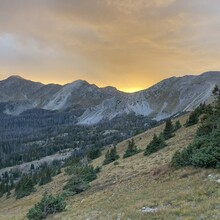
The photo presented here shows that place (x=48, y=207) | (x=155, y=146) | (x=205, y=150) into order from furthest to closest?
(x=155, y=146)
(x=48, y=207)
(x=205, y=150)

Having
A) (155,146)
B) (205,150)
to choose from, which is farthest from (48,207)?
(155,146)

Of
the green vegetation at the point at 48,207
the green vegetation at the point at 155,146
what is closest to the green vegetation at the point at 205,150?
the green vegetation at the point at 48,207

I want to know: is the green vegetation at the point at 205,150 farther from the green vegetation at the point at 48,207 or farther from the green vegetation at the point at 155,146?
the green vegetation at the point at 155,146

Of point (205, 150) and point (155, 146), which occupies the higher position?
point (205, 150)

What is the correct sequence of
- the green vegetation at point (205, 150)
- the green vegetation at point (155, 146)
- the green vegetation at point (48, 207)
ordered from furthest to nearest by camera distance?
the green vegetation at point (155, 146), the green vegetation at point (48, 207), the green vegetation at point (205, 150)

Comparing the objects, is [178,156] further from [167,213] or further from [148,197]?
[167,213]

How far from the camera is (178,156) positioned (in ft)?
112

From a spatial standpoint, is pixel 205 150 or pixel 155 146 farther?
pixel 155 146

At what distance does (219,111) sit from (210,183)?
44.1 feet

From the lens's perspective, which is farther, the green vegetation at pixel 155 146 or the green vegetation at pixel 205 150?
the green vegetation at pixel 155 146

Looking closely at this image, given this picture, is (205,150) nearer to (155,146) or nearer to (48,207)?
(48,207)

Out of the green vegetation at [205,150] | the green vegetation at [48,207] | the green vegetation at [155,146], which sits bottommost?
the green vegetation at [48,207]

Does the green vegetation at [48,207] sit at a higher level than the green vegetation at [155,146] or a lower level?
lower

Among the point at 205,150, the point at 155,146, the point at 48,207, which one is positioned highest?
the point at 205,150
